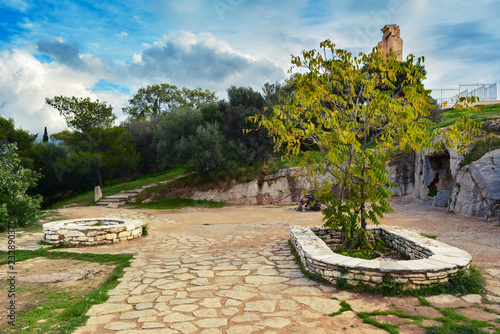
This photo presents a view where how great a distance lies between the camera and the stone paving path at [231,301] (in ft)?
12.1

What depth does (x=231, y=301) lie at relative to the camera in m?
4.41

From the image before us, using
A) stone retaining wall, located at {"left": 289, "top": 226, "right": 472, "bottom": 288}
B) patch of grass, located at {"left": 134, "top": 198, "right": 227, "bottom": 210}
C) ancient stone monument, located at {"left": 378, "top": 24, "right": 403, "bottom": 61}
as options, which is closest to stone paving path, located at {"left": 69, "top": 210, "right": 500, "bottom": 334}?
stone retaining wall, located at {"left": 289, "top": 226, "right": 472, "bottom": 288}

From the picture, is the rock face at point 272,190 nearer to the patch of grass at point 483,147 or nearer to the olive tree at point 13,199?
the patch of grass at point 483,147

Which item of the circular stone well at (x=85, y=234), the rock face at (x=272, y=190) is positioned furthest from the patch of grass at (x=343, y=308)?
the rock face at (x=272, y=190)

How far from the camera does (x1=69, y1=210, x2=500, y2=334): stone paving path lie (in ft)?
12.1

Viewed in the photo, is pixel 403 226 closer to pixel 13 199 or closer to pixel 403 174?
pixel 403 174

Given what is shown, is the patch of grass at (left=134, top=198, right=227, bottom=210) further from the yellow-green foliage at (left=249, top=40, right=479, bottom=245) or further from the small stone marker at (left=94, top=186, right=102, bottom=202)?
the yellow-green foliage at (left=249, top=40, right=479, bottom=245)

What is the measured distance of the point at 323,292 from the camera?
466 centimetres

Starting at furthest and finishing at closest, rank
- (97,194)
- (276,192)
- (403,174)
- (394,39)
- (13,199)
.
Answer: (394,39), (97,194), (276,192), (403,174), (13,199)

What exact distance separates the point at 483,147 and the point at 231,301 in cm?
1223

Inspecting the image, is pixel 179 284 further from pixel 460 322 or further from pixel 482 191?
pixel 482 191

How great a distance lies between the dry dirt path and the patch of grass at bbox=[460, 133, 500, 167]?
12.4 ft

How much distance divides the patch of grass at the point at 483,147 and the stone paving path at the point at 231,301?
332 inches

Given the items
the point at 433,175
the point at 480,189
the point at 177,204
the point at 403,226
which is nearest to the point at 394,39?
the point at 433,175
